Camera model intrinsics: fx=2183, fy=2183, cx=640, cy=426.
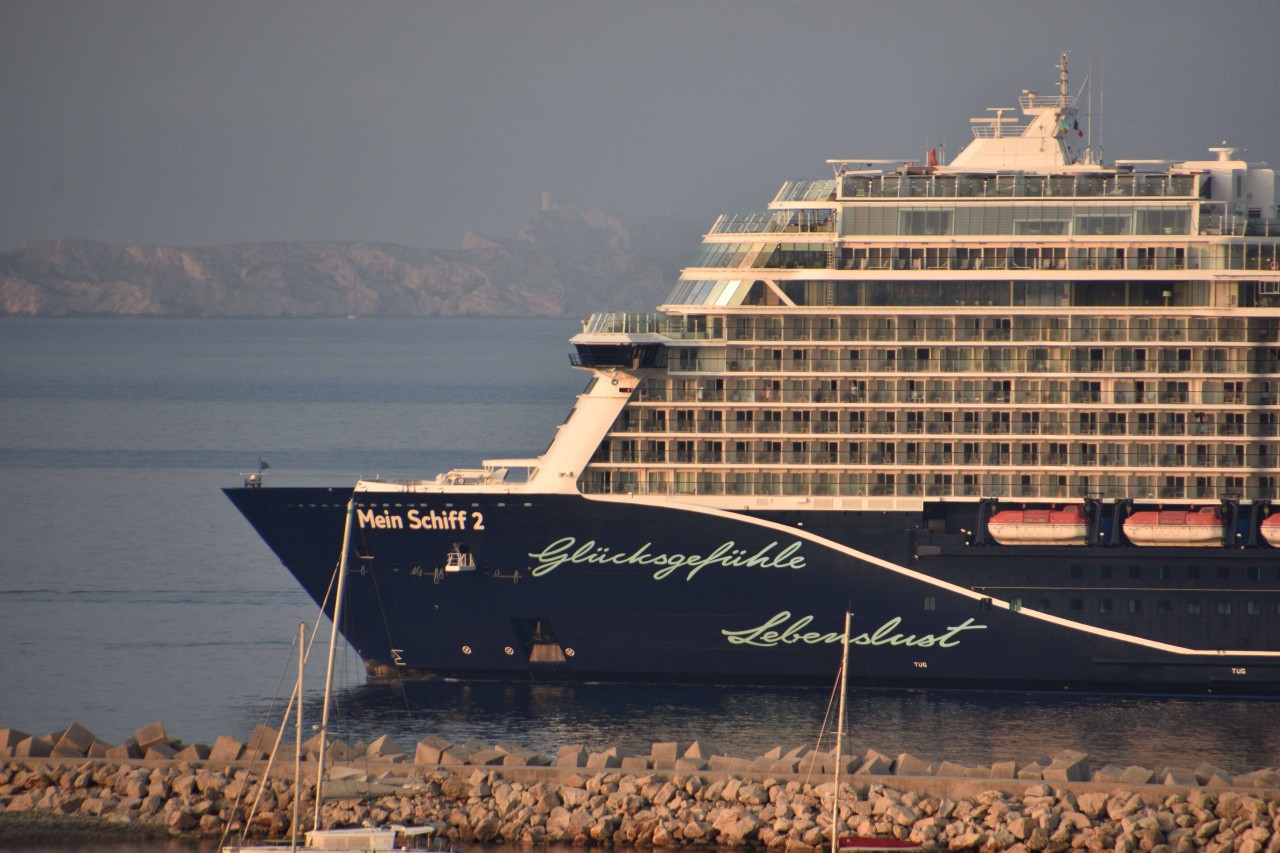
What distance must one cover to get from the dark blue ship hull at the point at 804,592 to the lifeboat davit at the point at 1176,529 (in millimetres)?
248

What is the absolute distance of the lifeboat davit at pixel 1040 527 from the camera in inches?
1629

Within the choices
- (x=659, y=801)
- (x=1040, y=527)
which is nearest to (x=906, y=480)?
(x=1040, y=527)

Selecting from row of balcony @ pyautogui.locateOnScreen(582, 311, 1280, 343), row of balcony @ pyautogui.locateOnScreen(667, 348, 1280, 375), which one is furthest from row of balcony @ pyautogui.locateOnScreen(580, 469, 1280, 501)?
row of balcony @ pyautogui.locateOnScreen(582, 311, 1280, 343)

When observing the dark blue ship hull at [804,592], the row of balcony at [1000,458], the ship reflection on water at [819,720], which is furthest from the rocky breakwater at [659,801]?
the row of balcony at [1000,458]

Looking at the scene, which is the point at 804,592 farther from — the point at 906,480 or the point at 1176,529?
the point at 1176,529

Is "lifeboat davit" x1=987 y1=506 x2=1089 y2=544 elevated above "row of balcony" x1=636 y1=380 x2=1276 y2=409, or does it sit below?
below

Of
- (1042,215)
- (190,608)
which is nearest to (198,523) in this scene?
(190,608)

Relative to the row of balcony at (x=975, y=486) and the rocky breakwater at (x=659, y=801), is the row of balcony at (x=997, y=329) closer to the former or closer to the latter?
the row of balcony at (x=975, y=486)

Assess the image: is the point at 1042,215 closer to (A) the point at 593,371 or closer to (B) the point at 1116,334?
(B) the point at 1116,334

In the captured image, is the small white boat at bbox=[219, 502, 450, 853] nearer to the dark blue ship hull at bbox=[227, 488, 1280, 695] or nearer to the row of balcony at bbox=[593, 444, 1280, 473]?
the dark blue ship hull at bbox=[227, 488, 1280, 695]

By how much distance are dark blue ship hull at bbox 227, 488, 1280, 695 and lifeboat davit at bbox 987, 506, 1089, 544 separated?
273mm

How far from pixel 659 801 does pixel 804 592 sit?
898 cm

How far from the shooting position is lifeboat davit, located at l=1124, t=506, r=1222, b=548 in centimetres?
4122

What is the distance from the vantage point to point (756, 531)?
4144 centimetres
